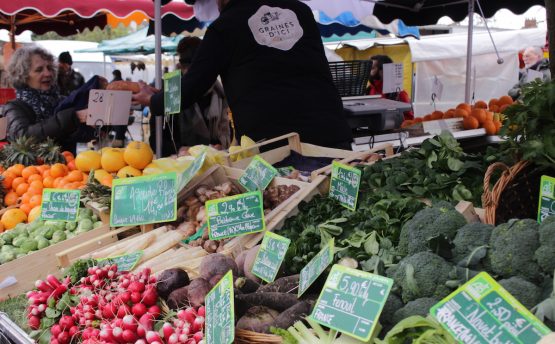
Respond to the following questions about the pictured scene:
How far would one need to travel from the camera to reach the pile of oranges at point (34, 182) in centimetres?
343

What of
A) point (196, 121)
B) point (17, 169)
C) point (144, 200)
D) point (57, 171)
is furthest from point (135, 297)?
point (196, 121)

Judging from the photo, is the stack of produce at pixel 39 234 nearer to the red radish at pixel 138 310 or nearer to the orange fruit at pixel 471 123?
the red radish at pixel 138 310

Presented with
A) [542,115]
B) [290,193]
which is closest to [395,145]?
[290,193]

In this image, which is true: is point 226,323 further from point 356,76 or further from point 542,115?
point 356,76

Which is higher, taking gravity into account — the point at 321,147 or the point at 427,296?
the point at 321,147

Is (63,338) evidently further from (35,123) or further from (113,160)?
(35,123)

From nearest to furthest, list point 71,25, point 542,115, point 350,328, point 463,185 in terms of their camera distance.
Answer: point 350,328
point 542,115
point 463,185
point 71,25

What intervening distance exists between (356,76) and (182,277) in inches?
122

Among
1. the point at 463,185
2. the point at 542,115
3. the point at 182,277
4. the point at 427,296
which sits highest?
the point at 542,115

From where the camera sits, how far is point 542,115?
204 cm

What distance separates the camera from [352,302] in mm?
1431

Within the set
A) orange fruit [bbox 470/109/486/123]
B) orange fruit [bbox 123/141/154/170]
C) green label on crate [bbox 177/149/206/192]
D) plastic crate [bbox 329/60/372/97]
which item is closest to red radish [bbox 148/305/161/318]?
green label on crate [bbox 177/149/206/192]

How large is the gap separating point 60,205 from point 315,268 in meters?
1.82

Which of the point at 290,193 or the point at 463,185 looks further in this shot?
the point at 290,193
